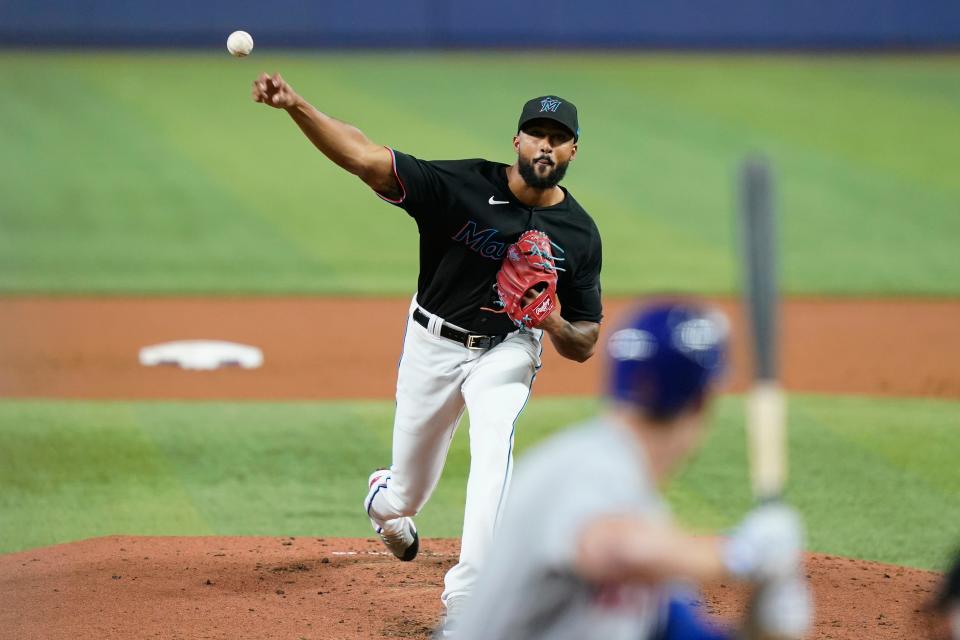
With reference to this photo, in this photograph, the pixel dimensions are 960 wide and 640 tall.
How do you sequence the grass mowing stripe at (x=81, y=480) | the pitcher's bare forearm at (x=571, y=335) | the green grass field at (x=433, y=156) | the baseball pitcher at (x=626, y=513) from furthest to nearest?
the green grass field at (x=433, y=156) < the grass mowing stripe at (x=81, y=480) < the pitcher's bare forearm at (x=571, y=335) < the baseball pitcher at (x=626, y=513)

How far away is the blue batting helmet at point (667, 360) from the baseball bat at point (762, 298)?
233 mm

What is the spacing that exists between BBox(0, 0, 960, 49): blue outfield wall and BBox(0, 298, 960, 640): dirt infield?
10.6m

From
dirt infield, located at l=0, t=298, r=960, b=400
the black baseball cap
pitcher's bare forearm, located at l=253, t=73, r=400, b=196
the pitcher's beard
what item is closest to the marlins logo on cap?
the black baseball cap

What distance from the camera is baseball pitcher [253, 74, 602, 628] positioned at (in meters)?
5.87

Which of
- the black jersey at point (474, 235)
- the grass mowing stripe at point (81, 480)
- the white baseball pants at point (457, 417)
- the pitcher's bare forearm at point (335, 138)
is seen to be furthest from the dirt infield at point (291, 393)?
the pitcher's bare forearm at point (335, 138)

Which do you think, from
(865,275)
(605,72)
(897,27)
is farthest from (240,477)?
→ (897,27)

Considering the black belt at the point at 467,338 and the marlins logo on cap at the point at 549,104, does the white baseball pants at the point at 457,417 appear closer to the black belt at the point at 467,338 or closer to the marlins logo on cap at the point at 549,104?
the black belt at the point at 467,338

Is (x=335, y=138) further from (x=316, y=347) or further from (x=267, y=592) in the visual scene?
(x=316, y=347)

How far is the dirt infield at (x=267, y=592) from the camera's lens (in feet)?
19.5

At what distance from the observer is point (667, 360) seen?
2.84 meters

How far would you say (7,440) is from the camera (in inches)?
356

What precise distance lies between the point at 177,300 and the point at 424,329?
7.89 metres

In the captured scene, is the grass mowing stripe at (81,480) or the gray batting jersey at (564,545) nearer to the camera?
the gray batting jersey at (564,545)

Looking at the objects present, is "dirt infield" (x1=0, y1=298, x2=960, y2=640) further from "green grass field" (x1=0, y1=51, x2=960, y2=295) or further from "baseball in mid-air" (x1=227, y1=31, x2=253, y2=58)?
"baseball in mid-air" (x1=227, y1=31, x2=253, y2=58)
